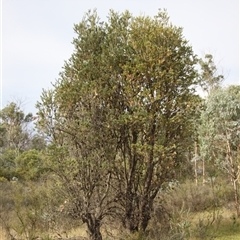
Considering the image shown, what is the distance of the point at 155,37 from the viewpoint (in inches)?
257

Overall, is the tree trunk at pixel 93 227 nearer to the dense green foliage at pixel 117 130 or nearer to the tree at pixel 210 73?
the dense green foliage at pixel 117 130

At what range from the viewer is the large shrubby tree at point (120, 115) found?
19.3ft

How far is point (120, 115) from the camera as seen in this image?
616 centimetres

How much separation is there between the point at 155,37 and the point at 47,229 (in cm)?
450

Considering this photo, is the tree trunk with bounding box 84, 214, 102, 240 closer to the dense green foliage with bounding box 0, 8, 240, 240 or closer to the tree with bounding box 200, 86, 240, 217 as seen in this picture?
the dense green foliage with bounding box 0, 8, 240, 240

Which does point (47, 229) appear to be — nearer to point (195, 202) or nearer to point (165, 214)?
point (165, 214)

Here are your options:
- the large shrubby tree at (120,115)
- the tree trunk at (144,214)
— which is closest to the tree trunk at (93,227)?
the large shrubby tree at (120,115)

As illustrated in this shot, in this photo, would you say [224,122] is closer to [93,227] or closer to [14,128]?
[93,227]

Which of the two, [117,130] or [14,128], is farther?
[14,128]

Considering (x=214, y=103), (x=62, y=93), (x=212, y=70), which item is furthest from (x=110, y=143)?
(x=212, y=70)

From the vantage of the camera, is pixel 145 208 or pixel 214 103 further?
pixel 214 103

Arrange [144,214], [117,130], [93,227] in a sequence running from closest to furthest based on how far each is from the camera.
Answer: [93,227], [117,130], [144,214]

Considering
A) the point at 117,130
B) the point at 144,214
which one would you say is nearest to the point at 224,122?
the point at 144,214

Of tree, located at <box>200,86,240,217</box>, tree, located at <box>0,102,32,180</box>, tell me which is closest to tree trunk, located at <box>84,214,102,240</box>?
tree, located at <box>200,86,240,217</box>
